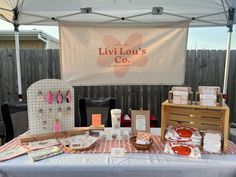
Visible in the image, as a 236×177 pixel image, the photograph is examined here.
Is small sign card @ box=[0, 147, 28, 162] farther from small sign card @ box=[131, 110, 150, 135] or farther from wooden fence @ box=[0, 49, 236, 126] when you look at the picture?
wooden fence @ box=[0, 49, 236, 126]

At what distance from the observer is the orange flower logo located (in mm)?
3135

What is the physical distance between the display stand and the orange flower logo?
1.63 m

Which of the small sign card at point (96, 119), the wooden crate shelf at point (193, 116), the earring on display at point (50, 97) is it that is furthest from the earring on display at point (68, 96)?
the wooden crate shelf at point (193, 116)

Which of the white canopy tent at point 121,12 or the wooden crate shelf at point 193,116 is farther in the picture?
the white canopy tent at point 121,12

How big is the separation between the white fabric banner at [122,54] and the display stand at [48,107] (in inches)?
63.4

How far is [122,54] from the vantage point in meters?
3.16

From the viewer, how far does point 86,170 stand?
1.17 meters

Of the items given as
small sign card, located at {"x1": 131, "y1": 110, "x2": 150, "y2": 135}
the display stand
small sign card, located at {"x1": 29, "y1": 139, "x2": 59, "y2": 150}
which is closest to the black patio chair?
the display stand

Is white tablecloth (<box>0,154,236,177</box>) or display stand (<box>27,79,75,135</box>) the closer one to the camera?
white tablecloth (<box>0,154,236,177</box>)

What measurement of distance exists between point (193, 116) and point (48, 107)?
1087mm

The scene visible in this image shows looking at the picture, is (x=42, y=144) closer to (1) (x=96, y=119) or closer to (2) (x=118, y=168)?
(1) (x=96, y=119)

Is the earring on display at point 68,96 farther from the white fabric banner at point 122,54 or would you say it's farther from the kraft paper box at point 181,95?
the white fabric banner at point 122,54

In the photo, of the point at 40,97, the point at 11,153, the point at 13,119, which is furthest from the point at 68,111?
the point at 13,119

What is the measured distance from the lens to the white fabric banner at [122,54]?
3088 millimetres
